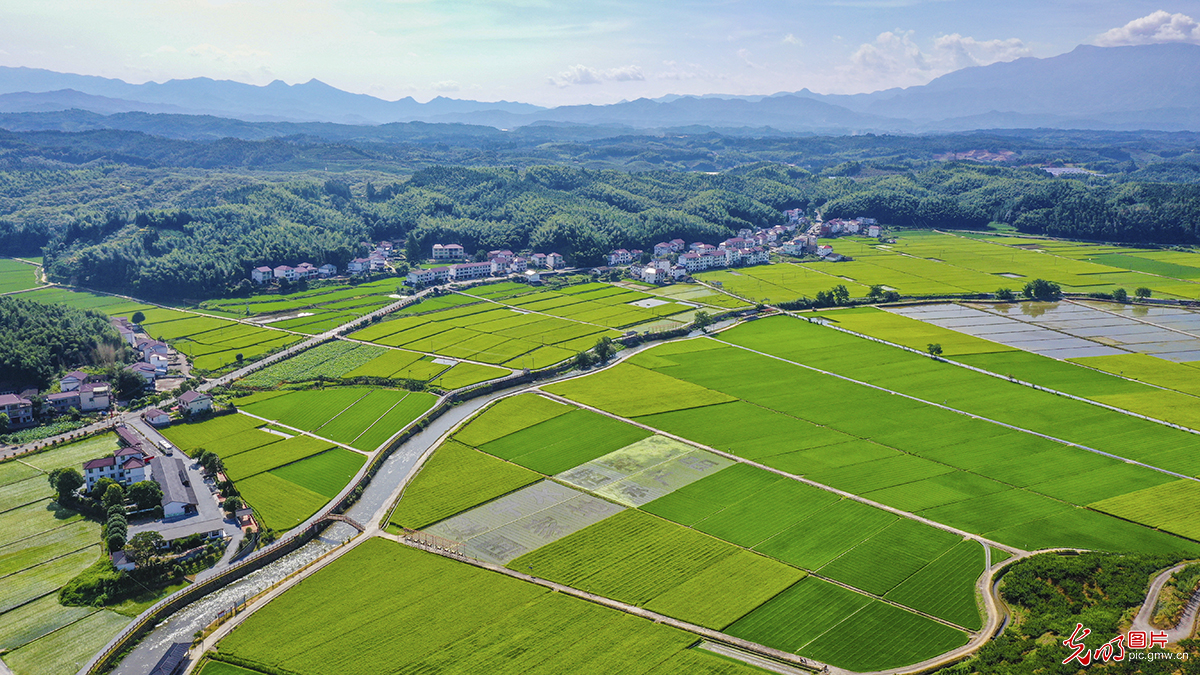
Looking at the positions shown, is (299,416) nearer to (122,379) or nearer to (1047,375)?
(122,379)

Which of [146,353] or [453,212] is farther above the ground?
[453,212]

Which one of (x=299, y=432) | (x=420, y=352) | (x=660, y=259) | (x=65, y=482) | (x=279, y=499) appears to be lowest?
(x=279, y=499)

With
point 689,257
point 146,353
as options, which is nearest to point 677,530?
point 146,353

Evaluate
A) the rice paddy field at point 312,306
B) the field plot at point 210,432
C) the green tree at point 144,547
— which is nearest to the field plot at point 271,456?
the field plot at point 210,432

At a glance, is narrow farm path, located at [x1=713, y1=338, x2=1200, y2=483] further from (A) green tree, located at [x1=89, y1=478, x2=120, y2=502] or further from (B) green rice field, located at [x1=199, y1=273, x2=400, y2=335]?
(A) green tree, located at [x1=89, y1=478, x2=120, y2=502]

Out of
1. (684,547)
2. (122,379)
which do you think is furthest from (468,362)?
(684,547)

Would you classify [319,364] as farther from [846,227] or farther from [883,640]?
[846,227]

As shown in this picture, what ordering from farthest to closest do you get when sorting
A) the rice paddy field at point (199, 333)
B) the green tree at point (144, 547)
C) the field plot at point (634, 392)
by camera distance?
the rice paddy field at point (199, 333) → the field plot at point (634, 392) → the green tree at point (144, 547)

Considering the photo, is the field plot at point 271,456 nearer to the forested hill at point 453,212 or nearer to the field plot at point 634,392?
the field plot at point 634,392
